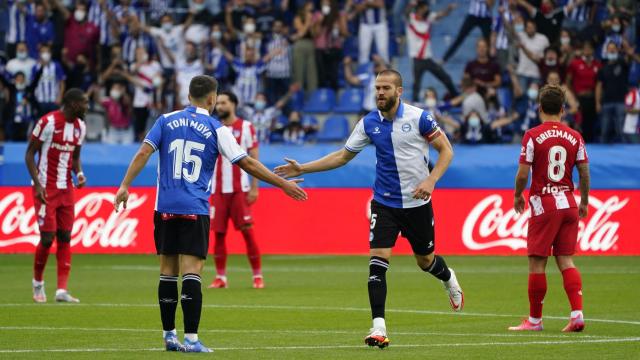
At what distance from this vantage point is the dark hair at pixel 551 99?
12.1 meters

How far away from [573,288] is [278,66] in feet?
60.3

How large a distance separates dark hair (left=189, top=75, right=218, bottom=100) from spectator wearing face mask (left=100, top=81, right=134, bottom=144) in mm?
18451

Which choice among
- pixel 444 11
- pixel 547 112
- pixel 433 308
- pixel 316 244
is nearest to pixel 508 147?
pixel 316 244

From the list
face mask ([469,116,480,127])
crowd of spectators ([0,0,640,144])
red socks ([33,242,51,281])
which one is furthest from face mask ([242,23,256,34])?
red socks ([33,242,51,281])

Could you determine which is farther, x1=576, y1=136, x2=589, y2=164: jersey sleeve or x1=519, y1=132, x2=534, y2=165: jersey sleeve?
x1=576, y1=136, x2=589, y2=164: jersey sleeve

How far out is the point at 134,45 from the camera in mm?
30359

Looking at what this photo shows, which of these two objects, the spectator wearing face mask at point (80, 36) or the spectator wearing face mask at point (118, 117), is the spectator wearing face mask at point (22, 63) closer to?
the spectator wearing face mask at point (80, 36)

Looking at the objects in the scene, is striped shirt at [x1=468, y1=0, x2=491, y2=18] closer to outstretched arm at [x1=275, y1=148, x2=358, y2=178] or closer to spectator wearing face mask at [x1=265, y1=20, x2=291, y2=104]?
spectator wearing face mask at [x1=265, y1=20, x2=291, y2=104]

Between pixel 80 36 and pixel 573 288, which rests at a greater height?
pixel 80 36

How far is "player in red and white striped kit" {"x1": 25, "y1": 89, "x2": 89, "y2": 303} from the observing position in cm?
1577

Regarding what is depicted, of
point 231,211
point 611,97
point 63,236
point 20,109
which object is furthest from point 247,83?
point 63,236

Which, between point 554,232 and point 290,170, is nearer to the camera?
point 290,170

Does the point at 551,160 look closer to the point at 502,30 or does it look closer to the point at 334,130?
the point at 334,130

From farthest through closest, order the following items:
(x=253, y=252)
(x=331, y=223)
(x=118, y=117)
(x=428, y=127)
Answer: (x=118, y=117), (x=331, y=223), (x=253, y=252), (x=428, y=127)
